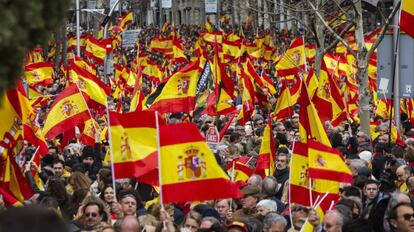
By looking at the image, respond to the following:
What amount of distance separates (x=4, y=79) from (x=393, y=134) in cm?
1309

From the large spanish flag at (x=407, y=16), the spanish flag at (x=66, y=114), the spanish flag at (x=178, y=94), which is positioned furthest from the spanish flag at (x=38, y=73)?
the large spanish flag at (x=407, y=16)

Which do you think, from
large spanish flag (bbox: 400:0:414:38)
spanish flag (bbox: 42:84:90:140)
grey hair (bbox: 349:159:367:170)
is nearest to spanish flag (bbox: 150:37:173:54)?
spanish flag (bbox: 42:84:90:140)

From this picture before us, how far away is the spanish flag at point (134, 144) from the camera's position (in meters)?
9.05

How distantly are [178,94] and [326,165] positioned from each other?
297 inches

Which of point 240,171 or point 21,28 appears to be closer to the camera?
point 21,28

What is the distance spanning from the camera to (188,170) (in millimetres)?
8352

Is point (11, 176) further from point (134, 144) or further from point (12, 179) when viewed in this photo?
point (134, 144)

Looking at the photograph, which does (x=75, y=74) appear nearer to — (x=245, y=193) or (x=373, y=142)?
(x=373, y=142)

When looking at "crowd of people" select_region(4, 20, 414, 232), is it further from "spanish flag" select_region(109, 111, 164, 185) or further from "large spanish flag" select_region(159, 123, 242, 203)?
"spanish flag" select_region(109, 111, 164, 185)

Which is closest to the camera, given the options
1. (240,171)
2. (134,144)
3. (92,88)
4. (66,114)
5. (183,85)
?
(134,144)

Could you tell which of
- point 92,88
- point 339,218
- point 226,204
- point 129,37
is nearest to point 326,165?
point 226,204

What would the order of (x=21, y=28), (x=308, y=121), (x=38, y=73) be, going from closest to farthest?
(x=21, y=28)
(x=308, y=121)
(x=38, y=73)

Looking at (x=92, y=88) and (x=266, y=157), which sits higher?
(x=92, y=88)

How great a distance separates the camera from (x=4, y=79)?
4.34 meters
